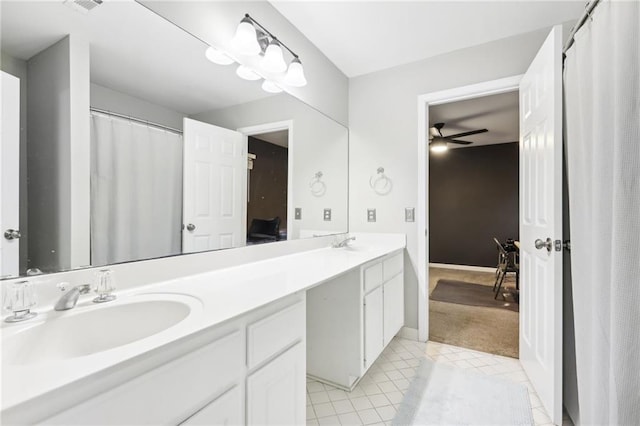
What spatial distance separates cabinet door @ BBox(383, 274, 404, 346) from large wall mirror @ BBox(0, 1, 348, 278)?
3.02ft

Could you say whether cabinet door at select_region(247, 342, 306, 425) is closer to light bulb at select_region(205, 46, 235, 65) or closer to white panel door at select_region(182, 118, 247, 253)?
white panel door at select_region(182, 118, 247, 253)

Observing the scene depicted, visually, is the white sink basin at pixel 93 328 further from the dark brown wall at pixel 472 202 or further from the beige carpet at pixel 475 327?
the dark brown wall at pixel 472 202

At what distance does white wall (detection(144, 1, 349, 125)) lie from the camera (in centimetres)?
136

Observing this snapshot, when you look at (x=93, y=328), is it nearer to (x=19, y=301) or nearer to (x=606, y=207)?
(x=19, y=301)

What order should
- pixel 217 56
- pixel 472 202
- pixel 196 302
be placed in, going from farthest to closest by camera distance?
pixel 472 202 < pixel 217 56 < pixel 196 302

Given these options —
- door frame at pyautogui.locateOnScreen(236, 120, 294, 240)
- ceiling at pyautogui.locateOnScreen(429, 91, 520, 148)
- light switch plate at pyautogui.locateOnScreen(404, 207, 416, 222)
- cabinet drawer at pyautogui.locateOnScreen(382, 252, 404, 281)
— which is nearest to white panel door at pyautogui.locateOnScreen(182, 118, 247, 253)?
door frame at pyautogui.locateOnScreen(236, 120, 294, 240)

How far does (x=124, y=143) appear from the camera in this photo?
112 centimetres

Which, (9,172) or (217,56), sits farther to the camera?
(217,56)

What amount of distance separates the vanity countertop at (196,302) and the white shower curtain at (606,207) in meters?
0.96

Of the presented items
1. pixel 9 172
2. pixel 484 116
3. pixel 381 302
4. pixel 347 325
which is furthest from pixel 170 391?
pixel 484 116

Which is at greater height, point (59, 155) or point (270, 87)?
point (270, 87)

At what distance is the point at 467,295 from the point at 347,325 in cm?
269

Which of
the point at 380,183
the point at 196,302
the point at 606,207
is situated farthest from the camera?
the point at 380,183

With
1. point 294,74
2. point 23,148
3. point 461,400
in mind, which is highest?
point 294,74
